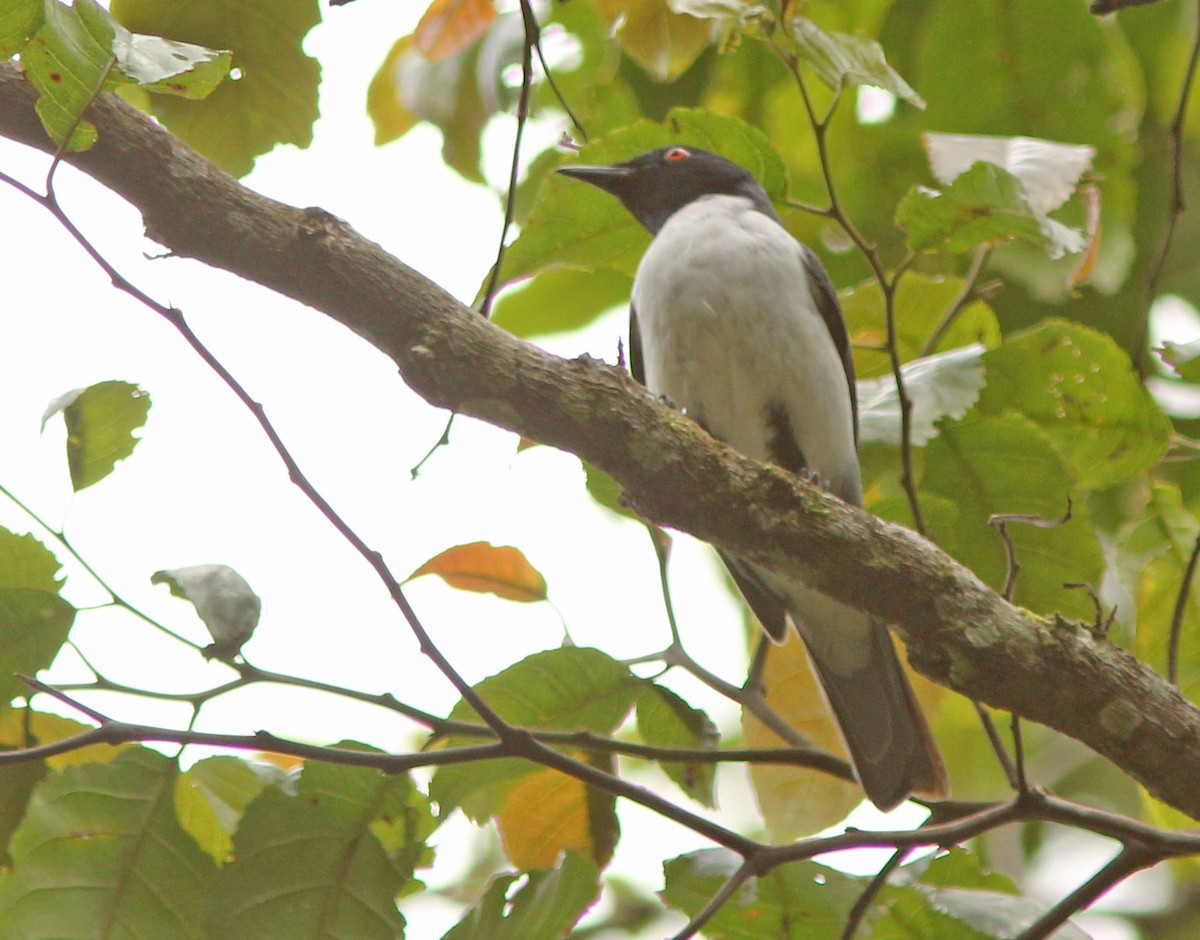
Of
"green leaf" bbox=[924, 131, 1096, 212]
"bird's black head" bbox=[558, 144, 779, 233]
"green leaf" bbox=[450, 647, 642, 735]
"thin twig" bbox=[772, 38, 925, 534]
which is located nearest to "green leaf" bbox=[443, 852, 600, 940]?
"green leaf" bbox=[450, 647, 642, 735]

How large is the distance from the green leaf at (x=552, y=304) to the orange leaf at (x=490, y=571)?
1710mm

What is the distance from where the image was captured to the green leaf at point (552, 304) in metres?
4.54

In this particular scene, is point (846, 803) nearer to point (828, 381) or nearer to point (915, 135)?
point (828, 381)

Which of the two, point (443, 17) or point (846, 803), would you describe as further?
point (443, 17)

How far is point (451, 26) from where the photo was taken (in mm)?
3537

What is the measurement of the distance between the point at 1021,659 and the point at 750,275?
1900 mm

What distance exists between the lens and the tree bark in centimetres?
233

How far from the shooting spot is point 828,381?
3.91 m

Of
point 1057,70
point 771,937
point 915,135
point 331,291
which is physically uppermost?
point 915,135

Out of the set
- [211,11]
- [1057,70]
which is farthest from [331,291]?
[1057,70]

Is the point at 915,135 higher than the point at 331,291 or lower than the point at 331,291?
higher

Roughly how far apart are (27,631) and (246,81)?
4.15ft

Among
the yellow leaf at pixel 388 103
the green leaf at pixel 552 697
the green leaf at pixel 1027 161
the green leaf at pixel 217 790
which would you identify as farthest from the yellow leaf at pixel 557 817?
the yellow leaf at pixel 388 103

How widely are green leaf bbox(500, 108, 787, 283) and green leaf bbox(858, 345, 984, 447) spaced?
1.82ft
